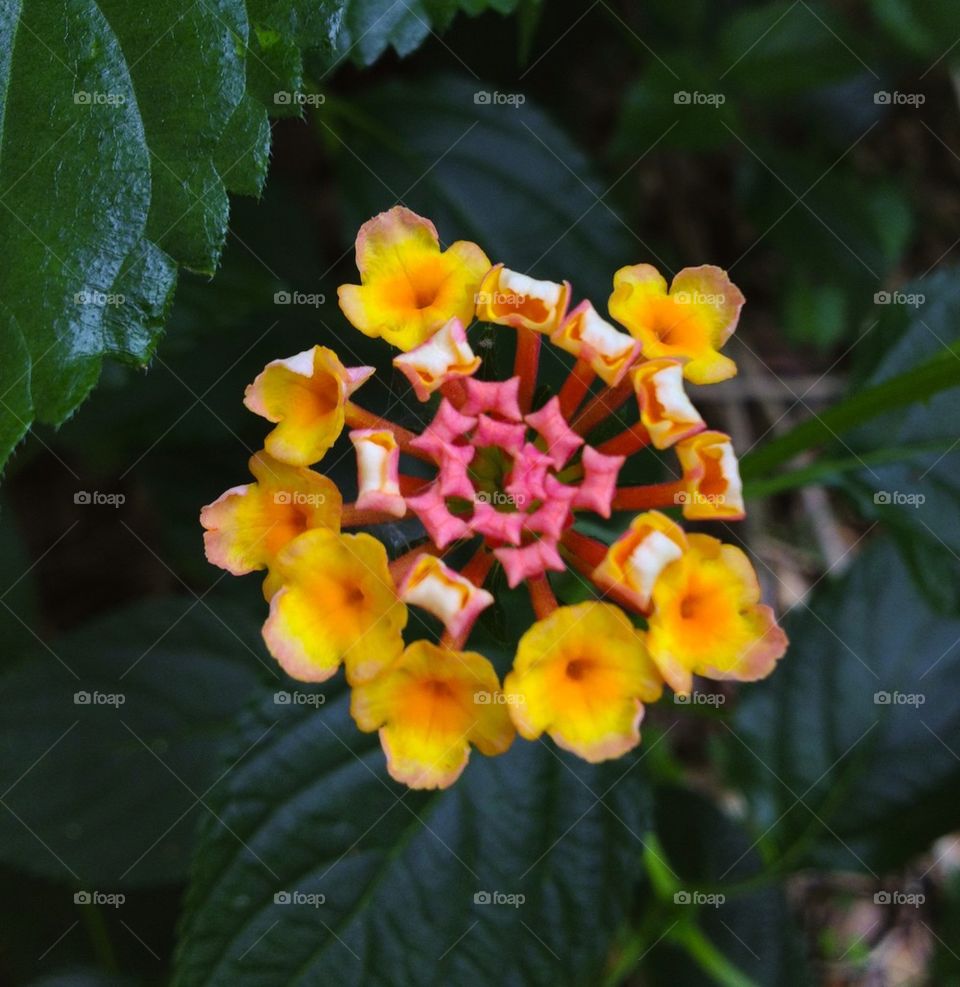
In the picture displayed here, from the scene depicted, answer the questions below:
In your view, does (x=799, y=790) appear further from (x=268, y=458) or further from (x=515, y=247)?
(x=268, y=458)

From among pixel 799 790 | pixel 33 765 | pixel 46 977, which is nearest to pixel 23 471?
pixel 33 765
